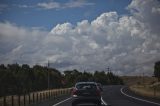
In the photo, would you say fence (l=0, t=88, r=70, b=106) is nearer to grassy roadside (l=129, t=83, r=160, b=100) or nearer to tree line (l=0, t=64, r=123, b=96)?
tree line (l=0, t=64, r=123, b=96)

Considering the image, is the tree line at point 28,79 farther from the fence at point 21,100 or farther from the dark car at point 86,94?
the dark car at point 86,94

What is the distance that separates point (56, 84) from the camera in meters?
141

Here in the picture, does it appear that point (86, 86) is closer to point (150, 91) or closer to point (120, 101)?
point (120, 101)

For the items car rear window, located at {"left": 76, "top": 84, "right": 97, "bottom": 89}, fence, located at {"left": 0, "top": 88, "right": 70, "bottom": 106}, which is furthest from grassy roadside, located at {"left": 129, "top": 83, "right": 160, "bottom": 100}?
car rear window, located at {"left": 76, "top": 84, "right": 97, "bottom": 89}

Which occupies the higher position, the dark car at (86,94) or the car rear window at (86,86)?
the car rear window at (86,86)

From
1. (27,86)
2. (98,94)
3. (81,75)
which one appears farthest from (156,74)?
(98,94)

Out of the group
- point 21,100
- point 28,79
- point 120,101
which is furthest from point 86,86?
point 28,79

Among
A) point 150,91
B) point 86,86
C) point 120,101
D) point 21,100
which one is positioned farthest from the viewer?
point 150,91

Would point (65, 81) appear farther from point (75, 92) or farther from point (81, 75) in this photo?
point (75, 92)

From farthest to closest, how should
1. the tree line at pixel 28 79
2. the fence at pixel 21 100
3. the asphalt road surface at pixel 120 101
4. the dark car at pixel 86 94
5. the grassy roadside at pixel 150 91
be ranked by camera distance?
the tree line at pixel 28 79, the grassy roadside at pixel 150 91, the asphalt road surface at pixel 120 101, the fence at pixel 21 100, the dark car at pixel 86 94

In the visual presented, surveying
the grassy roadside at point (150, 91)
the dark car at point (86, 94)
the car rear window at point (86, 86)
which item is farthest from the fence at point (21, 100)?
the grassy roadside at point (150, 91)

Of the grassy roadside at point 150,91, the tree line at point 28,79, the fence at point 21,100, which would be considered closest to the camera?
the fence at point 21,100

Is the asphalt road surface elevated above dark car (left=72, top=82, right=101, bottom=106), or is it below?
below

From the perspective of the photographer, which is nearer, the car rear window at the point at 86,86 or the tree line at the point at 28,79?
the car rear window at the point at 86,86
